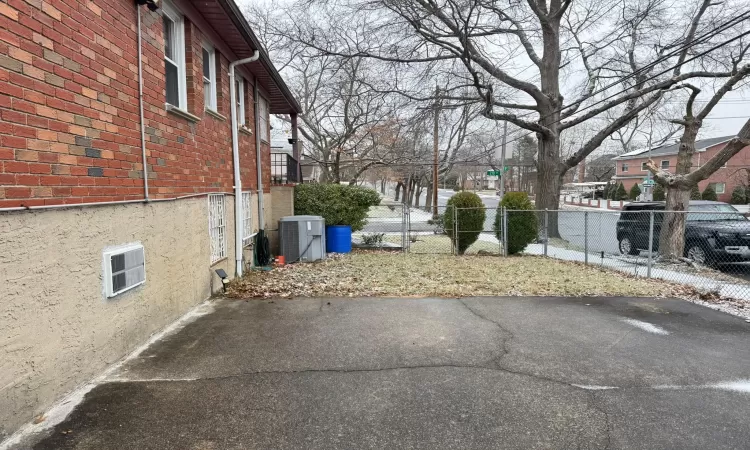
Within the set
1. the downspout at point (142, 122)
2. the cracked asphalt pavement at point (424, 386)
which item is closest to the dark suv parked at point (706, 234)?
the cracked asphalt pavement at point (424, 386)

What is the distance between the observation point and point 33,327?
2705 mm

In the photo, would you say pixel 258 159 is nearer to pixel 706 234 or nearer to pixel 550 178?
pixel 706 234

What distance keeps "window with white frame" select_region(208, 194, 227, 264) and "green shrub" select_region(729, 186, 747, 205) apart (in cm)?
4487

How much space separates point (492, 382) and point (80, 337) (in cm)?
319

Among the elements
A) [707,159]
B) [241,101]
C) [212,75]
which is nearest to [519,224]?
[241,101]

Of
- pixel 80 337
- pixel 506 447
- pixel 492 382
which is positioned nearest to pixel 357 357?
pixel 492 382

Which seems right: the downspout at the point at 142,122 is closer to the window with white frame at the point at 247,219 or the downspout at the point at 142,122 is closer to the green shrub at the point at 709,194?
the window with white frame at the point at 247,219

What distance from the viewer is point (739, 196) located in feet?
120

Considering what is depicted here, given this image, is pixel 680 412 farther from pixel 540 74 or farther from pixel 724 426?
pixel 540 74

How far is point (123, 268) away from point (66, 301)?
73 centimetres

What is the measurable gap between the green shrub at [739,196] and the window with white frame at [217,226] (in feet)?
147

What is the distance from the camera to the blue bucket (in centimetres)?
1145

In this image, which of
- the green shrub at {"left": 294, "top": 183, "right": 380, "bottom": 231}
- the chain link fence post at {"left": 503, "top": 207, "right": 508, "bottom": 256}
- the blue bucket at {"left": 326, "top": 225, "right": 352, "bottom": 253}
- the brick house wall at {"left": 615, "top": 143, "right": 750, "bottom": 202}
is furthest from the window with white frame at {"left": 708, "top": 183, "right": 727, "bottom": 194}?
the blue bucket at {"left": 326, "top": 225, "right": 352, "bottom": 253}

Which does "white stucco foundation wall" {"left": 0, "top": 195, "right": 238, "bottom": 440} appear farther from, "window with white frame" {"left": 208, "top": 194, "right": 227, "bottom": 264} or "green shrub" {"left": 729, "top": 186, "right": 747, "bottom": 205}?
"green shrub" {"left": 729, "top": 186, "right": 747, "bottom": 205}
